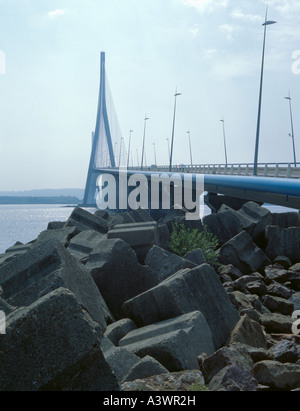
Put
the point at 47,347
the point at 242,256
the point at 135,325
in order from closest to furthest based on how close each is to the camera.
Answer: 1. the point at 47,347
2. the point at 135,325
3. the point at 242,256

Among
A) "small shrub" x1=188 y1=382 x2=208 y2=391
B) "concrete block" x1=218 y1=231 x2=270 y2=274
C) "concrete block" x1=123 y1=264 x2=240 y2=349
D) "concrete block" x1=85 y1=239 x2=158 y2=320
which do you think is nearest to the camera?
"small shrub" x1=188 y1=382 x2=208 y2=391

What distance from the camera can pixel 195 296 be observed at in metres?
6.32

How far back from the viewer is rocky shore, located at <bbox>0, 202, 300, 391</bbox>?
3504 millimetres

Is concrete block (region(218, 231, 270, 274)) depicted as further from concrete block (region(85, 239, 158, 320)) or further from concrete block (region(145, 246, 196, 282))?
concrete block (region(85, 239, 158, 320))

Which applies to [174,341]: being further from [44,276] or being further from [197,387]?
[44,276]

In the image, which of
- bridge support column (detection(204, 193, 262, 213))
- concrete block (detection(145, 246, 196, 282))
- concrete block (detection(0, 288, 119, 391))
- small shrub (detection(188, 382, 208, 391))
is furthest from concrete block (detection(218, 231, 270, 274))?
bridge support column (detection(204, 193, 262, 213))

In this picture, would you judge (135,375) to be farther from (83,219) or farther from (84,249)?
(83,219)

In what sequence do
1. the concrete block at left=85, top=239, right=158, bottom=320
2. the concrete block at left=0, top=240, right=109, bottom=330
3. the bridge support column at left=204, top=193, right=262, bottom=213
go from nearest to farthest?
the concrete block at left=0, top=240, right=109, bottom=330 → the concrete block at left=85, top=239, right=158, bottom=320 → the bridge support column at left=204, top=193, right=262, bottom=213

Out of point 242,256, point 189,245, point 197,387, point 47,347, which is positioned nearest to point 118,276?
point 197,387

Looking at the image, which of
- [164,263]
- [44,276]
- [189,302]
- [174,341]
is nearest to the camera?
[174,341]

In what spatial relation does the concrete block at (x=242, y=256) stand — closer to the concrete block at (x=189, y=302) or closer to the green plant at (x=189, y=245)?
the green plant at (x=189, y=245)

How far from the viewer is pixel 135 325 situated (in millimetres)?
6301
